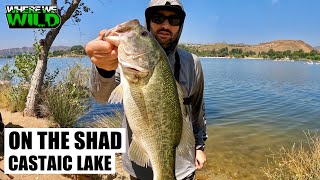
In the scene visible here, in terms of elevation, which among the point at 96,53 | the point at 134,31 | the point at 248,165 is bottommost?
the point at 248,165

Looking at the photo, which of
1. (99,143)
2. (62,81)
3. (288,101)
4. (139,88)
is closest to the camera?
(139,88)

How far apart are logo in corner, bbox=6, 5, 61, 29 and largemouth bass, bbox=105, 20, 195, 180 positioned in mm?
9740

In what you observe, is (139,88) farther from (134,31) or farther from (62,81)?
(62,81)

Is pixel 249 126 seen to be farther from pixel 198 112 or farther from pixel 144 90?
pixel 144 90

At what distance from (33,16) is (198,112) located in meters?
9.86

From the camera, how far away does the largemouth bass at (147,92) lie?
216 centimetres

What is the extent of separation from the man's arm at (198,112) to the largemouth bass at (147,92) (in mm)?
1032

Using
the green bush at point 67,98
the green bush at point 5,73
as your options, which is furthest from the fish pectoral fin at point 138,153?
the green bush at point 5,73

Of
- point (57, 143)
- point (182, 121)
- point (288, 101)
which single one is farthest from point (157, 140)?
point (288, 101)

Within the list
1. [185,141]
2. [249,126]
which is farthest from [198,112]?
[249,126]

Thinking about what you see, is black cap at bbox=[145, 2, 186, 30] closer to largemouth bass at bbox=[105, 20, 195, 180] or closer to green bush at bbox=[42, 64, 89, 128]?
largemouth bass at bbox=[105, 20, 195, 180]

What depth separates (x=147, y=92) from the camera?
217 cm

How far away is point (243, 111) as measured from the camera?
19.4 meters

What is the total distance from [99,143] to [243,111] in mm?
14864
